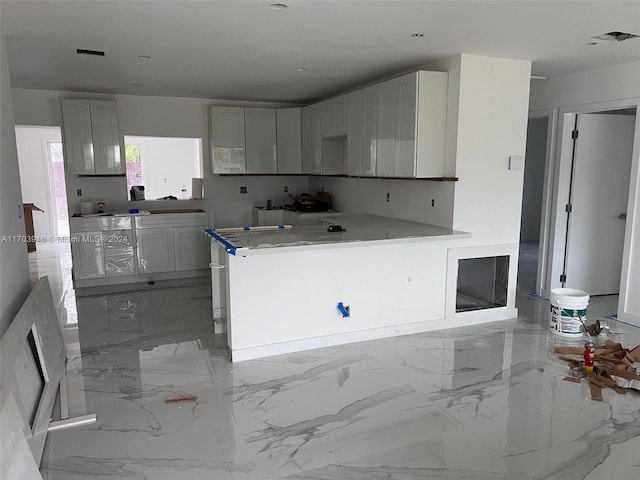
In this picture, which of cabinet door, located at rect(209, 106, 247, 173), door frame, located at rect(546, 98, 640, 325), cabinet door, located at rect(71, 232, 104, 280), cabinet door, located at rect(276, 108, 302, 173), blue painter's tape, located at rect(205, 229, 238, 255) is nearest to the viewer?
blue painter's tape, located at rect(205, 229, 238, 255)

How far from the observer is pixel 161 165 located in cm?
978

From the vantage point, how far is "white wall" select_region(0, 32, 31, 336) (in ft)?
9.02

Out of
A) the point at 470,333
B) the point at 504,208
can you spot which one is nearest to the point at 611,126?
the point at 504,208

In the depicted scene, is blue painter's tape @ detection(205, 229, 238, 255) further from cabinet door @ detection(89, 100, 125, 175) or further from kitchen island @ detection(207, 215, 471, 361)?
cabinet door @ detection(89, 100, 125, 175)

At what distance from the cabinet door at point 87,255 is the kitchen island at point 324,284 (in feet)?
7.68

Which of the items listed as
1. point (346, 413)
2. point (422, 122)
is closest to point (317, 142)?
point (422, 122)

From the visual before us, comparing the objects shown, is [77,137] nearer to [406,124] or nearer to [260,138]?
[260,138]

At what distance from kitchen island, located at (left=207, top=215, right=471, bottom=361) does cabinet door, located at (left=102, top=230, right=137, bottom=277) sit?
7.27ft

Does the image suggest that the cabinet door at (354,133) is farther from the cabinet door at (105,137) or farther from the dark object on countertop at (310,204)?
the cabinet door at (105,137)

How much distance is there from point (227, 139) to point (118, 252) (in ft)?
6.77

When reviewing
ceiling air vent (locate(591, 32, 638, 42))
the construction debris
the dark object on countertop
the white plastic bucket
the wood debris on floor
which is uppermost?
ceiling air vent (locate(591, 32, 638, 42))

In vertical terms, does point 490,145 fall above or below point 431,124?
below

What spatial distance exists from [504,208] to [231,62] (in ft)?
9.49

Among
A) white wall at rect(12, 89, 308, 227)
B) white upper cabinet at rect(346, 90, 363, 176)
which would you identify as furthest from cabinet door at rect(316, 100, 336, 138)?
white wall at rect(12, 89, 308, 227)
